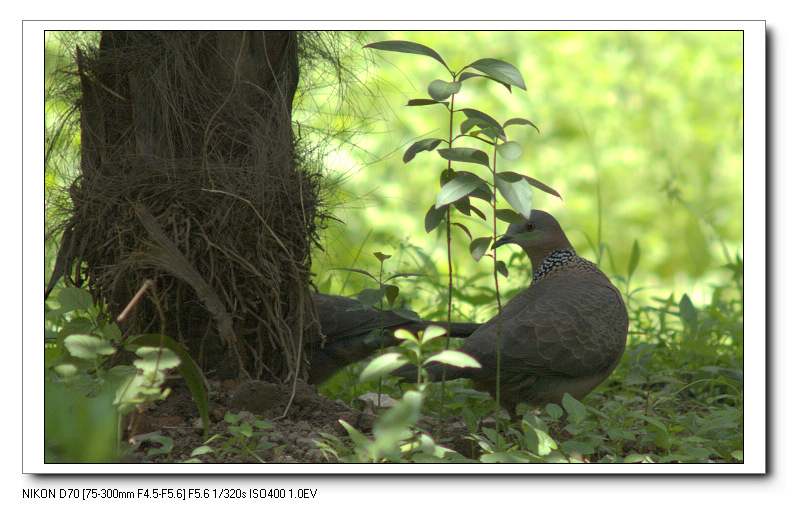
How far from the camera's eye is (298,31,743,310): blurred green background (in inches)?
268

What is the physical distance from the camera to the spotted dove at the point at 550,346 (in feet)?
10.2

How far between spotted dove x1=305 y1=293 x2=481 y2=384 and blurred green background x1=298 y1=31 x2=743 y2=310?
289 cm

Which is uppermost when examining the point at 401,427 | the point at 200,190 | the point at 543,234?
the point at 200,190

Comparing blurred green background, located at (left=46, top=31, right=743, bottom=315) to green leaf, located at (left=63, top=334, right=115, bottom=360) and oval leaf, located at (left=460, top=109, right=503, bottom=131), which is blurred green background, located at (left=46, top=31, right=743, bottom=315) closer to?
oval leaf, located at (left=460, top=109, right=503, bottom=131)

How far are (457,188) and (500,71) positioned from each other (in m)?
0.39

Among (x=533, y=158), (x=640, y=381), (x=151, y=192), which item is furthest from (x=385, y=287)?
(x=533, y=158)

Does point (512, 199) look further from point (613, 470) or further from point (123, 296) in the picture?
point (123, 296)

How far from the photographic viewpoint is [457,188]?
7.35 feet

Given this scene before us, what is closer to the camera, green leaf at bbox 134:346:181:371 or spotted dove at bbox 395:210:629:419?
green leaf at bbox 134:346:181:371

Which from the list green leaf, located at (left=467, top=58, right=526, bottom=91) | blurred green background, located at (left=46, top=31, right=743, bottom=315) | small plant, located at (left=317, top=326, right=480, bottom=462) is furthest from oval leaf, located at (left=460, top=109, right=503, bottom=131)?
blurred green background, located at (left=46, top=31, right=743, bottom=315)

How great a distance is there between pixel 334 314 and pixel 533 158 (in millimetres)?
4417

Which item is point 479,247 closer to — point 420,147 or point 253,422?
point 420,147

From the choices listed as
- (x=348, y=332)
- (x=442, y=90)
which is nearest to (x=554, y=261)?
(x=348, y=332)

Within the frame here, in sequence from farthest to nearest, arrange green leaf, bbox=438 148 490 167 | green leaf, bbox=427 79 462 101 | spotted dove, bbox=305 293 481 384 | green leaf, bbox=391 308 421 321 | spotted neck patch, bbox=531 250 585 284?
spotted neck patch, bbox=531 250 585 284 < spotted dove, bbox=305 293 481 384 < green leaf, bbox=391 308 421 321 < green leaf, bbox=438 148 490 167 < green leaf, bbox=427 79 462 101
